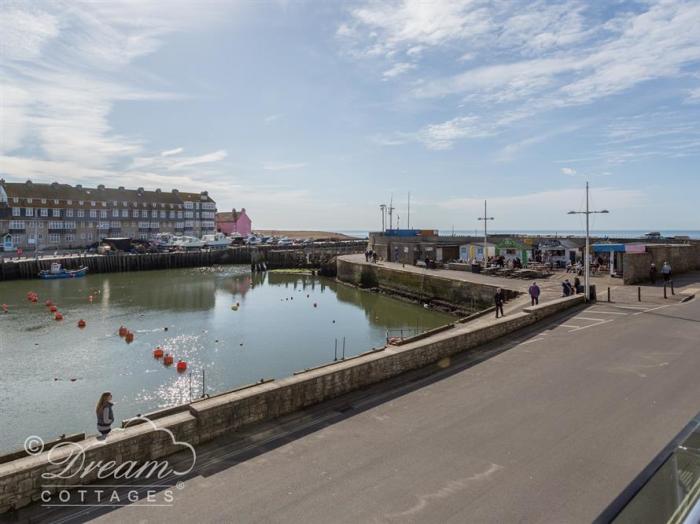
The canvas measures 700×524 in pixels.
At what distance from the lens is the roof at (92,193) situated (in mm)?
77975

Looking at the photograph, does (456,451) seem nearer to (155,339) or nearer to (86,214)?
(155,339)

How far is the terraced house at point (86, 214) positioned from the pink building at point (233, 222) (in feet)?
65.0

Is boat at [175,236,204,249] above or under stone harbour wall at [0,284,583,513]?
above

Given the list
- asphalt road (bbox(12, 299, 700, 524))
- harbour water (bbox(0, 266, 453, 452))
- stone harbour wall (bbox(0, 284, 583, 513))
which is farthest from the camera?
harbour water (bbox(0, 266, 453, 452))

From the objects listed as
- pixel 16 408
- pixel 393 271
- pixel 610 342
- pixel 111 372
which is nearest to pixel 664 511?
pixel 610 342

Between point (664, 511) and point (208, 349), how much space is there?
77.6ft

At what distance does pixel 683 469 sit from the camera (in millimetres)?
4418

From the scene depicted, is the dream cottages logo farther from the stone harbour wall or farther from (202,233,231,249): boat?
(202,233,231,249): boat

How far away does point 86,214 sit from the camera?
83750 millimetres

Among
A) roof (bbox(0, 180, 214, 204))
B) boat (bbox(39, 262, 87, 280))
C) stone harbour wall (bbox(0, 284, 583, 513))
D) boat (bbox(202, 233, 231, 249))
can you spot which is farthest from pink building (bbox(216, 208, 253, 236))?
stone harbour wall (bbox(0, 284, 583, 513))

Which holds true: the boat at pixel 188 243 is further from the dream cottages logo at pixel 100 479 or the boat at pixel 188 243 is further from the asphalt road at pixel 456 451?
the dream cottages logo at pixel 100 479

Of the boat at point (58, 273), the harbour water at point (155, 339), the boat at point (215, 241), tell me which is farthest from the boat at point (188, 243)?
the harbour water at point (155, 339)

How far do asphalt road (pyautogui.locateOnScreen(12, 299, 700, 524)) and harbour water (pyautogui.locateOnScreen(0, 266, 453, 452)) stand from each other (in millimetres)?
9839

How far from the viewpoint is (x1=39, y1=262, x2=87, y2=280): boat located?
176 ft
